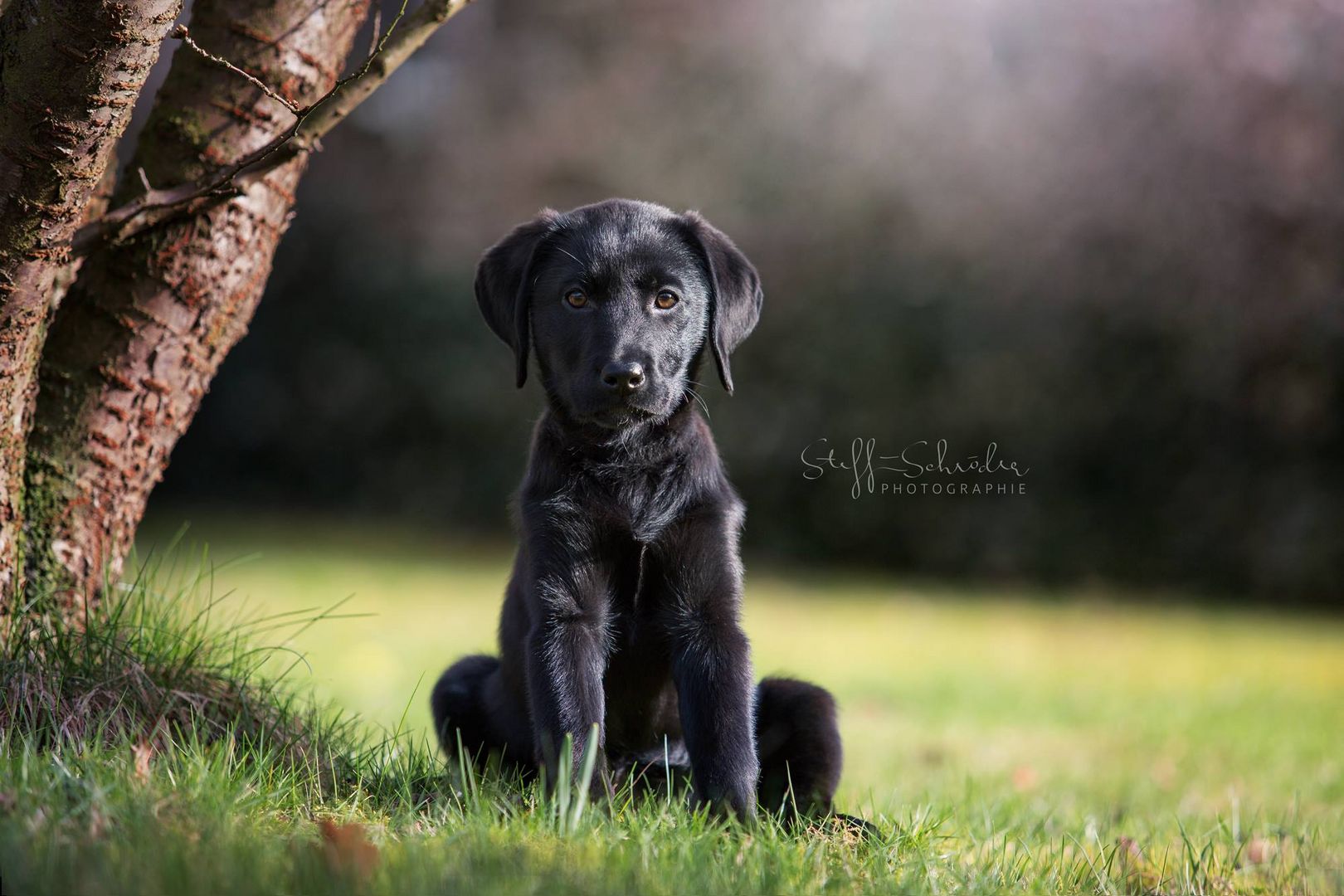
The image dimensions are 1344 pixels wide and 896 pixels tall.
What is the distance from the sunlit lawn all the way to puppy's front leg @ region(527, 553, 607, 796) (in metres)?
0.45

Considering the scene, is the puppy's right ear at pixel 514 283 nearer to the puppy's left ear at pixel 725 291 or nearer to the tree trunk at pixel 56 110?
the puppy's left ear at pixel 725 291

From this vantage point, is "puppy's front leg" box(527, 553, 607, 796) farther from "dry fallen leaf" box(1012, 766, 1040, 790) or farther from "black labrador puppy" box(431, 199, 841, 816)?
"dry fallen leaf" box(1012, 766, 1040, 790)

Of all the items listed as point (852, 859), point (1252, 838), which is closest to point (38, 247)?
point (852, 859)

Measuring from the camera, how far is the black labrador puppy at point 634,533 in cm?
303

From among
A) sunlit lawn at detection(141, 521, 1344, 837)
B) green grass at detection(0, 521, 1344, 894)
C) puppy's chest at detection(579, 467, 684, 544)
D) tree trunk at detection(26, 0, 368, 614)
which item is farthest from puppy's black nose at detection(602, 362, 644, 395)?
tree trunk at detection(26, 0, 368, 614)

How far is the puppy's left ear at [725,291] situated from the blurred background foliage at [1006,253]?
8214mm

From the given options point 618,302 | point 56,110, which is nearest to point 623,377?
point 618,302

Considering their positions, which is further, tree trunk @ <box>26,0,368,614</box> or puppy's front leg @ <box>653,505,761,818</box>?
tree trunk @ <box>26,0,368,614</box>

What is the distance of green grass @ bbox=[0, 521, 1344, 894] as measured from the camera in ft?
7.38

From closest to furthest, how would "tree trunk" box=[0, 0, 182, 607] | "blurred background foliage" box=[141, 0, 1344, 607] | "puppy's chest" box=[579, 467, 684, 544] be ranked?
"tree trunk" box=[0, 0, 182, 607], "puppy's chest" box=[579, 467, 684, 544], "blurred background foliage" box=[141, 0, 1344, 607]

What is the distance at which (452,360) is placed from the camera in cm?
1363

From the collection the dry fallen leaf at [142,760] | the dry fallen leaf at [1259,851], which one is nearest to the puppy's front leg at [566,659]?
the dry fallen leaf at [142,760]

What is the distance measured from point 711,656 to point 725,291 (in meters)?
0.99

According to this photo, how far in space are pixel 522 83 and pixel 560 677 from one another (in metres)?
12.0
